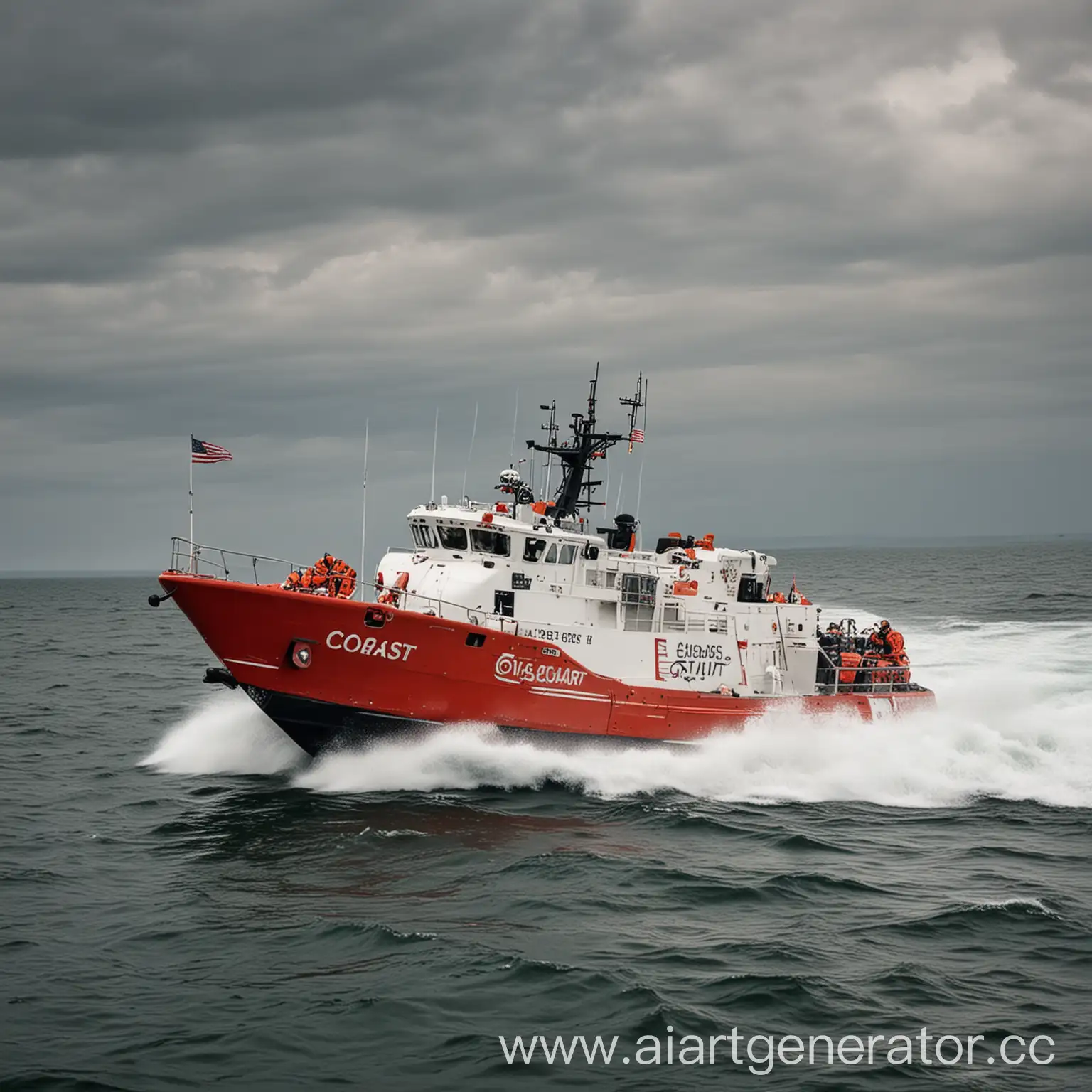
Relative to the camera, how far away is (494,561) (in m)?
17.8

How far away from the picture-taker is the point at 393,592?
53.7 ft

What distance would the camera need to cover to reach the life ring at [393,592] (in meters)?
17.4

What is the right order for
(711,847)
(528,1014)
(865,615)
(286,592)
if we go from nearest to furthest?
(528,1014)
(711,847)
(286,592)
(865,615)

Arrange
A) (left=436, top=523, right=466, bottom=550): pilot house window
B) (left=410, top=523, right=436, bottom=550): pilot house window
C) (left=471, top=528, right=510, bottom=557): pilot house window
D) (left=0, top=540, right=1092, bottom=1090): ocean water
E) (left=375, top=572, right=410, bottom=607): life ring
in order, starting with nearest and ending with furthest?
(left=0, top=540, right=1092, bottom=1090): ocean water, (left=375, top=572, right=410, bottom=607): life ring, (left=471, top=528, right=510, bottom=557): pilot house window, (left=436, top=523, right=466, bottom=550): pilot house window, (left=410, top=523, right=436, bottom=550): pilot house window

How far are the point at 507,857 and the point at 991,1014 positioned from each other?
6.11 m

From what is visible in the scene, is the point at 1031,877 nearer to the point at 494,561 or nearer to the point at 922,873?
the point at 922,873

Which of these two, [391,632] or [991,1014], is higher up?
[391,632]

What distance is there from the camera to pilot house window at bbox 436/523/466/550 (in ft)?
59.5

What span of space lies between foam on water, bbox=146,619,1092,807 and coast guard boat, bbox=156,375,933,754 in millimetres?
377

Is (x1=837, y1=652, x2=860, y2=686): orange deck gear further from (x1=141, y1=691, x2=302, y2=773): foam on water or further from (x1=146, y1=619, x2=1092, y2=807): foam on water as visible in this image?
(x1=141, y1=691, x2=302, y2=773): foam on water

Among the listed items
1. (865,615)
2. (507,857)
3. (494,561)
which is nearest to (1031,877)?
(507,857)

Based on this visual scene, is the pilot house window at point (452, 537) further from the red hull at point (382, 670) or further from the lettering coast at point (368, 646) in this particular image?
the lettering coast at point (368, 646)

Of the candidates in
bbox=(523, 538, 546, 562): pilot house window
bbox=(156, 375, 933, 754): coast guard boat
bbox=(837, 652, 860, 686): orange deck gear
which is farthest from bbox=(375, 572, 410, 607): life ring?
bbox=(837, 652, 860, 686): orange deck gear

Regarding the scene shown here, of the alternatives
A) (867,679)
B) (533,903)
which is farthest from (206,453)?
(867,679)
